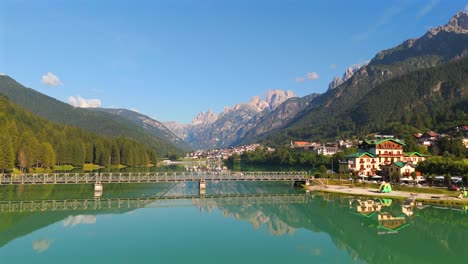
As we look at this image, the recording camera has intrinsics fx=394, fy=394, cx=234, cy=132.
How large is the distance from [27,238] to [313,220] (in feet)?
119

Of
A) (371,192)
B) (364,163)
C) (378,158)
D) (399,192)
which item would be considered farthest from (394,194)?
(378,158)

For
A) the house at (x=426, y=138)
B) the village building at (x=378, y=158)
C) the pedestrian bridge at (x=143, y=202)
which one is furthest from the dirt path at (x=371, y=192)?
the house at (x=426, y=138)

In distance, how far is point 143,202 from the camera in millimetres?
68875

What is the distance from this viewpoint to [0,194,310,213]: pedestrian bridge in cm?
6179

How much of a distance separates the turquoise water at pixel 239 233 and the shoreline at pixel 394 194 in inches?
104

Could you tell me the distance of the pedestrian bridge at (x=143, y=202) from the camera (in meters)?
61.8

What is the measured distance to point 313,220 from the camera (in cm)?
5578

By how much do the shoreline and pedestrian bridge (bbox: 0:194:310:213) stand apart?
7374 millimetres

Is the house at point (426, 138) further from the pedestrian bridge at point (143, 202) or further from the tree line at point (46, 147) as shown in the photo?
the tree line at point (46, 147)

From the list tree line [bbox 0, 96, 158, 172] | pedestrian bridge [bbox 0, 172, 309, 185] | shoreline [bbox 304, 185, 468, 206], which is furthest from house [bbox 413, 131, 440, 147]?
tree line [bbox 0, 96, 158, 172]

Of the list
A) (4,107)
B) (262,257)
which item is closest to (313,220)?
(262,257)

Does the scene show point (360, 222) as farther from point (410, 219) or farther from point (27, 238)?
point (27, 238)

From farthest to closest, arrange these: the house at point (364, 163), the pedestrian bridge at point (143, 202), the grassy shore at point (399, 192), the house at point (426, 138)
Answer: the house at point (426, 138)
the house at point (364, 163)
the grassy shore at point (399, 192)
the pedestrian bridge at point (143, 202)

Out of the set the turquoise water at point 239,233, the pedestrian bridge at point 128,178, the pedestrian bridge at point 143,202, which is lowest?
the turquoise water at point 239,233
